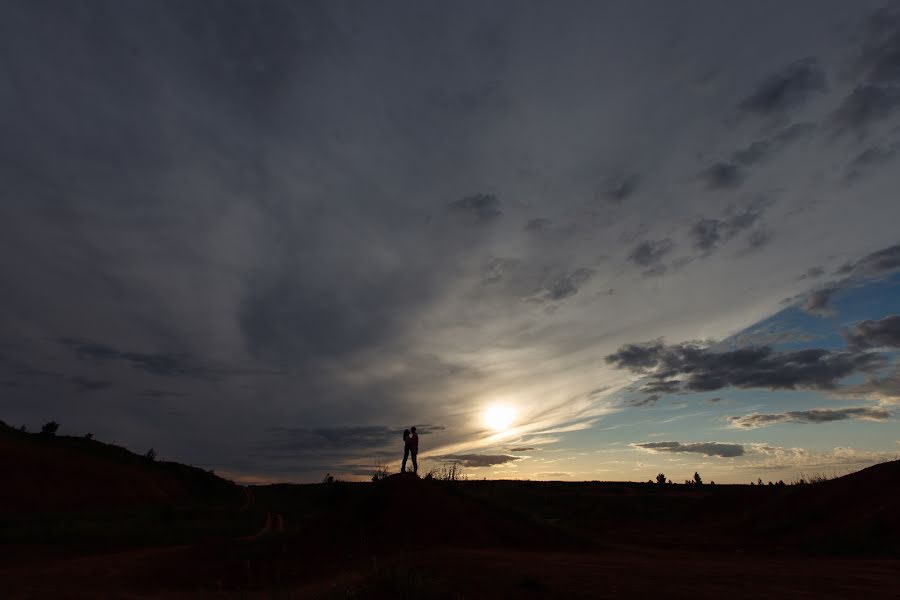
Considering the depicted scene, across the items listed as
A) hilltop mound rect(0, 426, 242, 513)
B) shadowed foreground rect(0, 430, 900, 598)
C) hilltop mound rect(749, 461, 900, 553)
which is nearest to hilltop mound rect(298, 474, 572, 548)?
shadowed foreground rect(0, 430, 900, 598)

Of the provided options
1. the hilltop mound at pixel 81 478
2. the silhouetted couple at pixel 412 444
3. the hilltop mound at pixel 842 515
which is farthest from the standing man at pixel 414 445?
the hilltop mound at pixel 81 478

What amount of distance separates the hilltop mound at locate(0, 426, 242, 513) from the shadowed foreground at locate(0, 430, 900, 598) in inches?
14.1

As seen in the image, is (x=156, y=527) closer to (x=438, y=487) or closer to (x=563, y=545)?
(x=438, y=487)

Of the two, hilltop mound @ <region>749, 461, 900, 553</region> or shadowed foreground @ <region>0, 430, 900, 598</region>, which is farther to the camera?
hilltop mound @ <region>749, 461, 900, 553</region>

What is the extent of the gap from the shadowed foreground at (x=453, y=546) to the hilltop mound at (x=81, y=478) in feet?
1.17

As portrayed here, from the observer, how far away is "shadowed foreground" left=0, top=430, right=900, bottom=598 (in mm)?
11070

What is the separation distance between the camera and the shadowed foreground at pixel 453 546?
36.3ft

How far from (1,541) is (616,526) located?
35183mm

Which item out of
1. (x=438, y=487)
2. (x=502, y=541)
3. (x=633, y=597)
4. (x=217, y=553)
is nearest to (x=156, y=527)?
(x=217, y=553)

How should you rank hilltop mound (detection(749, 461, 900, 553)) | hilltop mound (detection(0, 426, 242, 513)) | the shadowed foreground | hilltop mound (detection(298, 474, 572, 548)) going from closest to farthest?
1. the shadowed foreground
2. hilltop mound (detection(298, 474, 572, 548))
3. hilltop mound (detection(749, 461, 900, 553))
4. hilltop mound (detection(0, 426, 242, 513))

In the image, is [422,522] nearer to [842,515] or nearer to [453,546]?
[453,546]

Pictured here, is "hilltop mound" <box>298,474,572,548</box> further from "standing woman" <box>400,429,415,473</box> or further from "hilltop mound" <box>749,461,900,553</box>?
"hilltop mound" <box>749,461,900,553</box>

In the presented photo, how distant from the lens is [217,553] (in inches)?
792

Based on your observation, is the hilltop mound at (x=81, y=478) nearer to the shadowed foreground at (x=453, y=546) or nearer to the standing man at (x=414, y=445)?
the shadowed foreground at (x=453, y=546)
